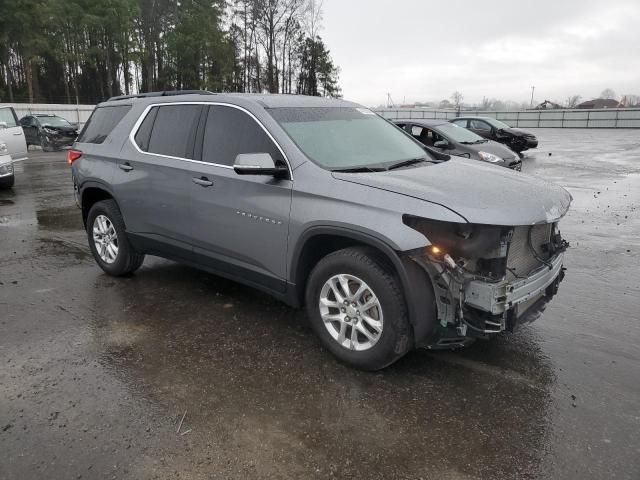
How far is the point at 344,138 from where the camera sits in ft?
14.0

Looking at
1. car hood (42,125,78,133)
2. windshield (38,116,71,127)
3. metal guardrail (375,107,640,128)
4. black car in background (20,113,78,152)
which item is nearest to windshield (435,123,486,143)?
black car in background (20,113,78,152)

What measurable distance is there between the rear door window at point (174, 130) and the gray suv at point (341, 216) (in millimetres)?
14

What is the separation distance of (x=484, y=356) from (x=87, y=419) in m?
2.72

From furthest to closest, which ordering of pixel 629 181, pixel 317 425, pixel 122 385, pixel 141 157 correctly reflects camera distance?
1. pixel 629 181
2. pixel 141 157
3. pixel 122 385
4. pixel 317 425

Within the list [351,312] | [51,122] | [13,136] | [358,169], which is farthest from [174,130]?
[51,122]

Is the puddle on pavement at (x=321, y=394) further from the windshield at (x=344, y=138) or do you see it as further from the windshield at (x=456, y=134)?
the windshield at (x=456, y=134)

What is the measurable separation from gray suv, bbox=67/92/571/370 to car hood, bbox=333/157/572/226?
0.04 ft

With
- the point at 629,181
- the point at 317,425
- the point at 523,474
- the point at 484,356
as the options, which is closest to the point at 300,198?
the point at 317,425

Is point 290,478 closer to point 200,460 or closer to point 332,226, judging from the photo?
point 200,460

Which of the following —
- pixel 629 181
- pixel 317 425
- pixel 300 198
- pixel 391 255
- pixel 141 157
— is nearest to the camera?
pixel 317 425

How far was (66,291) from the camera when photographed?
5219mm

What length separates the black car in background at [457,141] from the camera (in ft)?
38.2

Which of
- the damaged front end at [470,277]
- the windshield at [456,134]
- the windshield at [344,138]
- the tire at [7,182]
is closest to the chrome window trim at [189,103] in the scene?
the windshield at [344,138]

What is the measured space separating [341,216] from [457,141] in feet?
30.6
